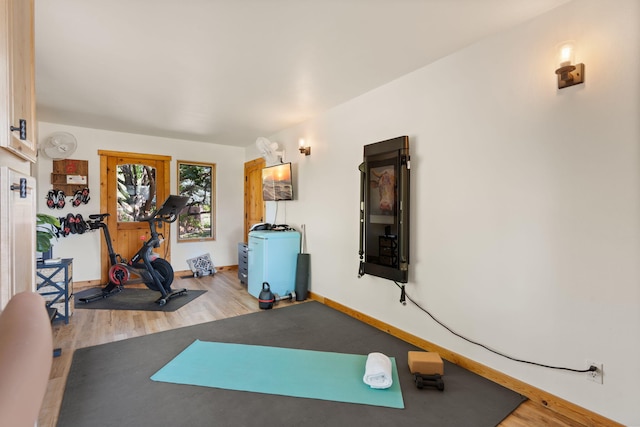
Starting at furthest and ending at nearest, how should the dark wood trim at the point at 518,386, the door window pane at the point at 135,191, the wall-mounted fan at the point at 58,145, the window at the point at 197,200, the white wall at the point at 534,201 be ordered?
the window at the point at 197,200, the door window pane at the point at 135,191, the wall-mounted fan at the point at 58,145, the dark wood trim at the point at 518,386, the white wall at the point at 534,201

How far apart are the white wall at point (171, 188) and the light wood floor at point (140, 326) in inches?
52.5

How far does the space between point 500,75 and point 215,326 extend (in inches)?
137

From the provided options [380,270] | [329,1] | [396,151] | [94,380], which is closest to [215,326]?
[94,380]

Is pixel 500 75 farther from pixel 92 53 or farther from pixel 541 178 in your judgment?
pixel 92 53

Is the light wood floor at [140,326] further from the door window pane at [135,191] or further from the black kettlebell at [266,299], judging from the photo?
the door window pane at [135,191]

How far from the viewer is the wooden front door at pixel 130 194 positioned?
5141 mm

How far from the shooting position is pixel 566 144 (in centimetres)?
199

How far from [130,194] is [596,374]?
619cm

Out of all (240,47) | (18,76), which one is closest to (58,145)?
(240,47)

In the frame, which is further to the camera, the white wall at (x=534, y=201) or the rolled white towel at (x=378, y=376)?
the rolled white towel at (x=378, y=376)

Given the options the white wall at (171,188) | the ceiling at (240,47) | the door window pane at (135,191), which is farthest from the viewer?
the door window pane at (135,191)

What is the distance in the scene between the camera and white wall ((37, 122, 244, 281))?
4.82 meters

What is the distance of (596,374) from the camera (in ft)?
6.14

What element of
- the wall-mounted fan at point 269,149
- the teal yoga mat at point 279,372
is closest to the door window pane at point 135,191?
the wall-mounted fan at point 269,149
